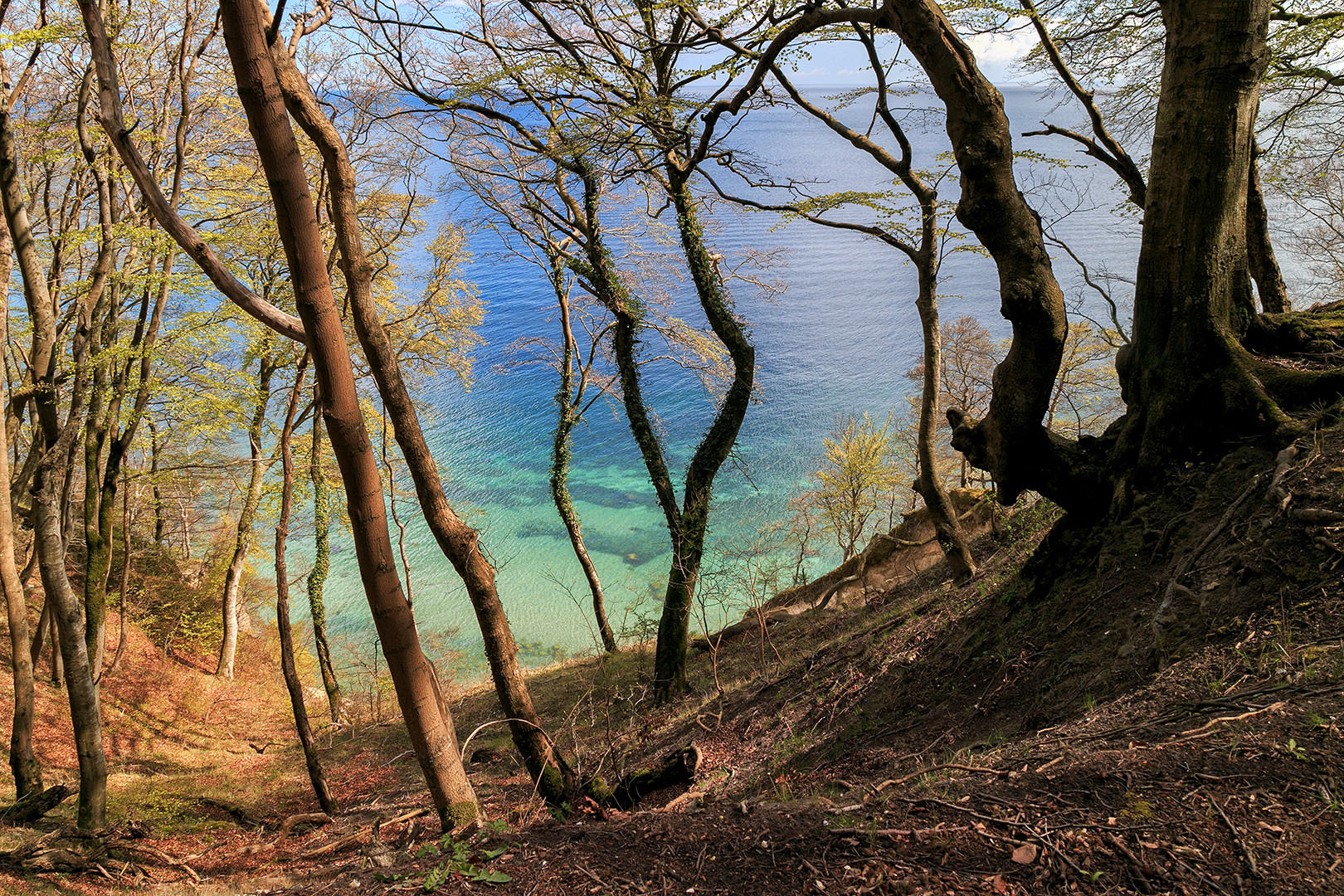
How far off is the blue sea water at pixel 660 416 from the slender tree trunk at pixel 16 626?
10666mm

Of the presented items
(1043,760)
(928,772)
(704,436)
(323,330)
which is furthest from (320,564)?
(1043,760)

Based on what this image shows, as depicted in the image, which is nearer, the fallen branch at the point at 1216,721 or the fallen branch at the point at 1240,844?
the fallen branch at the point at 1240,844

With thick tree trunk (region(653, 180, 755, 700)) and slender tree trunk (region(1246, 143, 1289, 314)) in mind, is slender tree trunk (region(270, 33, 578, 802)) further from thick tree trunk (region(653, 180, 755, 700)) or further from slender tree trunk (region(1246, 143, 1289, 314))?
slender tree trunk (region(1246, 143, 1289, 314))

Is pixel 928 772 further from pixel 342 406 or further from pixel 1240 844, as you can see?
pixel 342 406

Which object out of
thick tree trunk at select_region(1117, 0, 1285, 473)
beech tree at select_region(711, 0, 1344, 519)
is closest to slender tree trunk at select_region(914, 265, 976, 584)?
beech tree at select_region(711, 0, 1344, 519)

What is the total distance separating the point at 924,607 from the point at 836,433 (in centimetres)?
2520

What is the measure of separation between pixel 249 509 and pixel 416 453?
12687 millimetres

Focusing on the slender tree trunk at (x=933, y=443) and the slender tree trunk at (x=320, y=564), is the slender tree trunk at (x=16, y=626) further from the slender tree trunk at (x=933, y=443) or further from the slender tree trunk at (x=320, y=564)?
the slender tree trunk at (x=933, y=443)

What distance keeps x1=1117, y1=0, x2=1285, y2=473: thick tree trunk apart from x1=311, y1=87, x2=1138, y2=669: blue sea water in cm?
1175

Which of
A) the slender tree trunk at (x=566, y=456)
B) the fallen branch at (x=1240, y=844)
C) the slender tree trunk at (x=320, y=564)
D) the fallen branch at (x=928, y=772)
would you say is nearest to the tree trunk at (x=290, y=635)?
the slender tree trunk at (x=320, y=564)

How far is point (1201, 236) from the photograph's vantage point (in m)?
3.95

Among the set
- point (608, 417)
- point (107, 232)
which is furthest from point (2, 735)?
point (608, 417)

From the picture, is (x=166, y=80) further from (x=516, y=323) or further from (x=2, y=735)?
(x=516, y=323)

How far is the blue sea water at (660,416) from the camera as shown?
1083 inches
